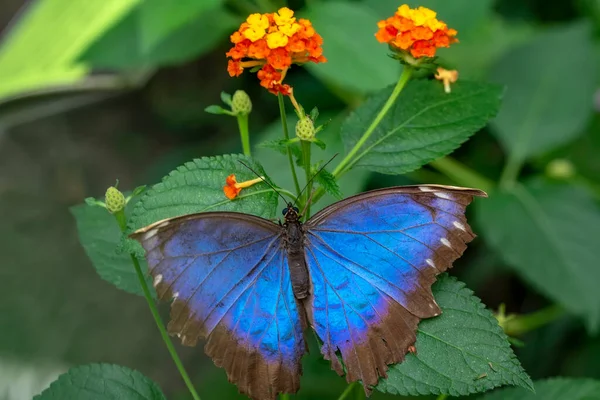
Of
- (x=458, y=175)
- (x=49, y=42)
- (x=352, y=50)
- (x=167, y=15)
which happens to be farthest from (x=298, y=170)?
(x=49, y=42)

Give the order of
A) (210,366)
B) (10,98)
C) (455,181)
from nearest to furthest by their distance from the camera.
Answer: (455,181) → (210,366) → (10,98)

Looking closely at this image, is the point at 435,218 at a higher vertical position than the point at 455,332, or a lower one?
higher

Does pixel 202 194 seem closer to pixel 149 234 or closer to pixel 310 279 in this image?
pixel 149 234

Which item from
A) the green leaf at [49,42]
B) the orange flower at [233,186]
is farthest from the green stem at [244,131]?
the green leaf at [49,42]

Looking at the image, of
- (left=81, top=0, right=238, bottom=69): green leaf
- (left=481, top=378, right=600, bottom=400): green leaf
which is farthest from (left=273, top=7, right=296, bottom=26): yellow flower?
(left=81, top=0, right=238, bottom=69): green leaf

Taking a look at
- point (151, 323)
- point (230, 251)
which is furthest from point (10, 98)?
point (230, 251)

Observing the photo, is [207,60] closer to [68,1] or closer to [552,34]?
[68,1]

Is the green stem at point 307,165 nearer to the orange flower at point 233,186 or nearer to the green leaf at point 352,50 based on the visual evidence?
the orange flower at point 233,186
